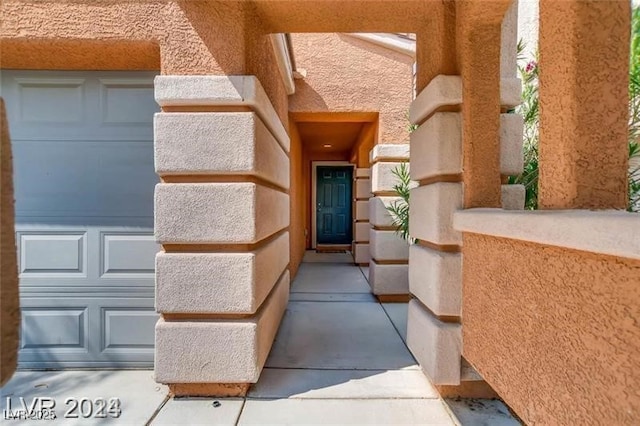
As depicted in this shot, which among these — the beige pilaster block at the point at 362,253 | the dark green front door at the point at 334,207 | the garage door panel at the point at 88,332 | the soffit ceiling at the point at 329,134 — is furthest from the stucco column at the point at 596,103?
the dark green front door at the point at 334,207

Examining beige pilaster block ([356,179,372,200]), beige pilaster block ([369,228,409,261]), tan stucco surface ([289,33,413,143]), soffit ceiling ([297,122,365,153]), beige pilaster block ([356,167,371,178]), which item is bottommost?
beige pilaster block ([369,228,409,261])

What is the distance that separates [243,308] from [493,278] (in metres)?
1.32

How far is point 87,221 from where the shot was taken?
206 centimetres

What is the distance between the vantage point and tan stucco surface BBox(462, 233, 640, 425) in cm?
76

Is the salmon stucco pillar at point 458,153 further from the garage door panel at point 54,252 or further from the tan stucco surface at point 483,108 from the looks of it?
the garage door panel at point 54,252

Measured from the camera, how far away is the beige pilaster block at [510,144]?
5.60ft

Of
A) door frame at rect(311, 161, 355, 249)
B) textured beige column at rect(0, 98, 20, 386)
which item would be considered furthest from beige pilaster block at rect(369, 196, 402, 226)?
door frame at rect(311, 161, 355, 249)

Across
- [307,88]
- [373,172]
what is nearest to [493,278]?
[373,172]

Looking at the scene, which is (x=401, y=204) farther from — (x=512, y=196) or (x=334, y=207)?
(x=334, y=207)

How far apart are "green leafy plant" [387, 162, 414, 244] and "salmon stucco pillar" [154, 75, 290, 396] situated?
1.95 m

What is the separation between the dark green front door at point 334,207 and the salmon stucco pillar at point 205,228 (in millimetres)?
6661

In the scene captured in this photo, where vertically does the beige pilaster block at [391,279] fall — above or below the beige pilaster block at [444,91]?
below

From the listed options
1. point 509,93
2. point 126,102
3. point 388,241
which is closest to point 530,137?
point 509,93

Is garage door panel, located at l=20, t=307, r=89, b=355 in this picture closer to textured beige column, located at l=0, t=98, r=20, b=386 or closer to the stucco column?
textured beige column, located at l=0, t=98, r=20, b=386
